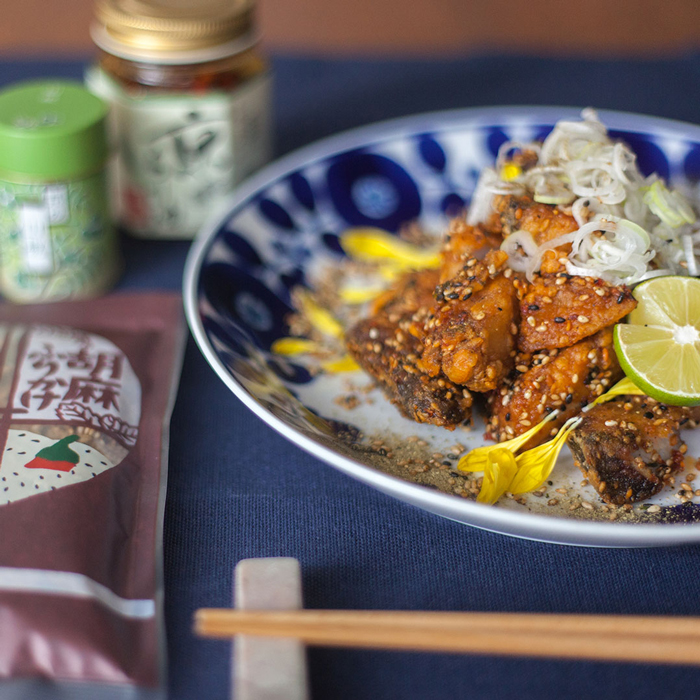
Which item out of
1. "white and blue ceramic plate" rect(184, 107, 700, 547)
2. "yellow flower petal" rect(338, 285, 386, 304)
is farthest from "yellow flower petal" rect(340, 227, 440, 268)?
"yellow flower petal" rect(338, 285, 386, 304)

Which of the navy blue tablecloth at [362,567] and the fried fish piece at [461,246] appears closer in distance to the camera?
the navy blue tablecloth at [362,567]

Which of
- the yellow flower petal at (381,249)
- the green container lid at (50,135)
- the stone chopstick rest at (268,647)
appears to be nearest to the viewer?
the stone chopstick rest at (268,647)

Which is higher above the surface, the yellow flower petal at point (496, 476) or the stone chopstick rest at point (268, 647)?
the yellow flower petal at point (496, 476)

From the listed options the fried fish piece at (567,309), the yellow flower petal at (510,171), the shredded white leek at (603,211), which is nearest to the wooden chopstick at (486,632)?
the fried fish piece at (567,309)

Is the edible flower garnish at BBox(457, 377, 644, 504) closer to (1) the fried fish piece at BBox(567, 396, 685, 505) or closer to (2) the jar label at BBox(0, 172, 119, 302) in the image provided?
(1) the fried fish piece at BBox(567, 396, 685, 505)

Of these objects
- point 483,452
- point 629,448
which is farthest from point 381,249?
point 629,448

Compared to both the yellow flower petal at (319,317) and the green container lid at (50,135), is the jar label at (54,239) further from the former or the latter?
the yellow flower petal at (319,317)

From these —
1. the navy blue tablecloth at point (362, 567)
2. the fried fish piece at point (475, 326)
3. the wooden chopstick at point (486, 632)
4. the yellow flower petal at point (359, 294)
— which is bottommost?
the navy blue tablecloth at point (362, 567)
